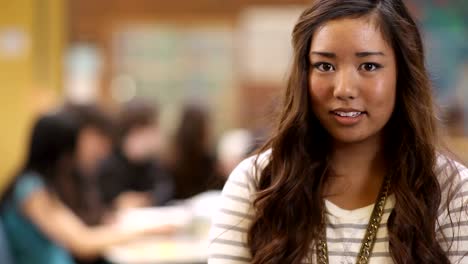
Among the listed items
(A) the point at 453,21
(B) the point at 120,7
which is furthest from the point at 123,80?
(A) the point at 453,21

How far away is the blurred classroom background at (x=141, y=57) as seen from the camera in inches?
300

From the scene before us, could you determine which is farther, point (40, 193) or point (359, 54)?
point (40, 193)

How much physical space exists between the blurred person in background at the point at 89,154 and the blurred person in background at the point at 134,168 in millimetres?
89

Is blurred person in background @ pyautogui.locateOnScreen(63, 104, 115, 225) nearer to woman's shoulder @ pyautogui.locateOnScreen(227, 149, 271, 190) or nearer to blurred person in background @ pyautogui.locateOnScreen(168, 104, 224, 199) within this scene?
blurred person in background @ pyautogui.locateOnScreen(168, 104, 224, 199)

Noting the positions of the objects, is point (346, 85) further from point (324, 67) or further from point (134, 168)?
point (134, 168)

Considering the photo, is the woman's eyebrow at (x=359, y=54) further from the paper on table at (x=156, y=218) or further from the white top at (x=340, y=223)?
the paper on table at (x=156, y=218)

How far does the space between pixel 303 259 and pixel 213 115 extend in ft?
20.8

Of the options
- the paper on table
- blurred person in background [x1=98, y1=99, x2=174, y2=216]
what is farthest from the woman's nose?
blurred person in background [x1=98, y1=99, x2=174, y2=216]

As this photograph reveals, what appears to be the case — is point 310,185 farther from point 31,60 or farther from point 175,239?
point 31,60

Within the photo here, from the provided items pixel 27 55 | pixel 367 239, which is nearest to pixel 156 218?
pixel 367 239

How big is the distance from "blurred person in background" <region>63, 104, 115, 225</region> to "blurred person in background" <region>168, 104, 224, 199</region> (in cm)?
46

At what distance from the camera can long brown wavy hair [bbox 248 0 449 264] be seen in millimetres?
1437

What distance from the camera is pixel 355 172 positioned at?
5.03 feet

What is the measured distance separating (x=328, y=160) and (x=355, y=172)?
5 centimetres
